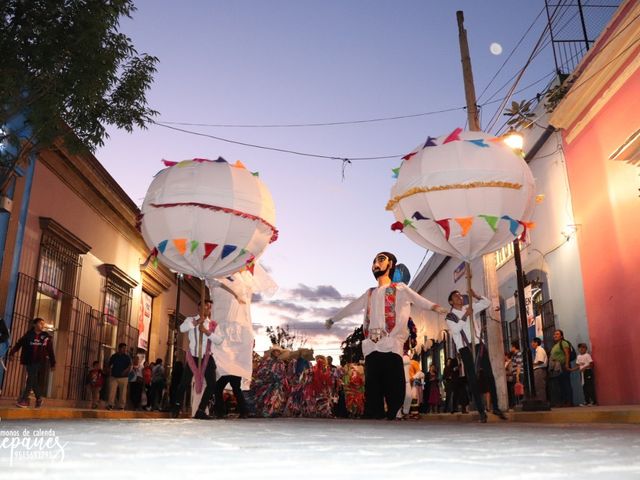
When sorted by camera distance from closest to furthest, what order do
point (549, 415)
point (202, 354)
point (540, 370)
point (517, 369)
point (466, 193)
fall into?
point (466, 193)
point (202, 354)
point (549, 415)
point (540, 370)
point (517, 369)

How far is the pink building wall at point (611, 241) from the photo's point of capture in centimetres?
1087

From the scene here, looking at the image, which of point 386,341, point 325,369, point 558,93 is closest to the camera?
point 386,341

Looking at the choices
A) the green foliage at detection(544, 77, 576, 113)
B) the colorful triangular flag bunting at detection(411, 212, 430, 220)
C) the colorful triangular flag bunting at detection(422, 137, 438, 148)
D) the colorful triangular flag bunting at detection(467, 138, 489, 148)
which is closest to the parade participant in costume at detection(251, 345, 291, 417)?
the colorful triangular flag bunting at detection(411, 212, 430, 220)

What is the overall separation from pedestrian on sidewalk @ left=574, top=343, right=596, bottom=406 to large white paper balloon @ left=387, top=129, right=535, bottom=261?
20.5 feet

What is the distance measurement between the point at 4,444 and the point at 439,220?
4.95m

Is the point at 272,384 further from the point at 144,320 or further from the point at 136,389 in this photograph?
the point at 144,320

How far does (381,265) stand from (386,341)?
100 cm

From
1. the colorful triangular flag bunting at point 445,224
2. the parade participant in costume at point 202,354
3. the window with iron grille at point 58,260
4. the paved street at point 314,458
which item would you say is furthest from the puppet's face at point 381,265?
the window with iron grille at point 58,260

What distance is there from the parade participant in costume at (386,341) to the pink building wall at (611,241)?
5.30 meters

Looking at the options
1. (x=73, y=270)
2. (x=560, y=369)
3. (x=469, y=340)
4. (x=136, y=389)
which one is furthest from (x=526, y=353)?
(x=136, y=389)

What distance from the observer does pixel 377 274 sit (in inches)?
316

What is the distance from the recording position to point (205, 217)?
6887mm

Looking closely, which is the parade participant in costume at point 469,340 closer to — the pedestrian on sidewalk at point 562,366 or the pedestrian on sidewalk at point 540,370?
the pedestrian on sidewalk at point 562,366

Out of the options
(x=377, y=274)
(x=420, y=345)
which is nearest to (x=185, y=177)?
(x=377, y=274)
